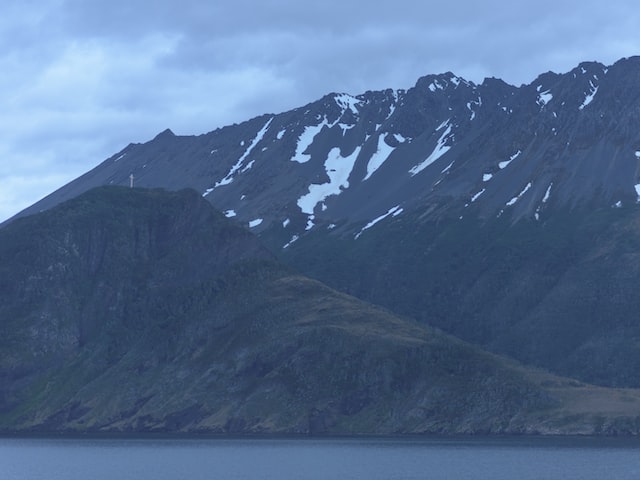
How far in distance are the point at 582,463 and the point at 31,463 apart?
7927 centimetres

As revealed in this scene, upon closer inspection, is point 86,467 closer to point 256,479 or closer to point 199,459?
point 199,459

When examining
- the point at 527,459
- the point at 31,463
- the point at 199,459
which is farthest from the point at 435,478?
the point at 31,463

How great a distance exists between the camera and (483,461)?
186 meters

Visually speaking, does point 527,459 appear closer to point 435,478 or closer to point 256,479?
point 435,478

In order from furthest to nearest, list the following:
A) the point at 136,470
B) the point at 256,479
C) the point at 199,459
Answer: the point at 199,459 < the point at 136,470 < the point at 256,479

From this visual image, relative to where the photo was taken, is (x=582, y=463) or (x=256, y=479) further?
(x=582, y=463)

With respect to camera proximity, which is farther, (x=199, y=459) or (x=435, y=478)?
(x=199, y=459)

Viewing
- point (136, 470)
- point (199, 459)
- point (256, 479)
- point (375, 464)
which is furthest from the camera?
point (199, 459)

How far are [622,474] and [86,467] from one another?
238 ft

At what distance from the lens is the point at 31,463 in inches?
7377

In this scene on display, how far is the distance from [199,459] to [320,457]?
1852 centimetres

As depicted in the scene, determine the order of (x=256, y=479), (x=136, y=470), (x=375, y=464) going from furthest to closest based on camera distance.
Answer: (x=375, y=464)
(x=136, y=470)
(x=256, y=479)

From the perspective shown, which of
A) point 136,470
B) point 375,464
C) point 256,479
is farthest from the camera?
point 375,464

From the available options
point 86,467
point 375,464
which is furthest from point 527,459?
point 86,467
